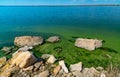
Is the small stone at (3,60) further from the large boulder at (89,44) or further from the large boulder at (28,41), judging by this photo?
the large boulder at (89,44)

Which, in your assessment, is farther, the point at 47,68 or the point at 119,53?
the point at 119,53

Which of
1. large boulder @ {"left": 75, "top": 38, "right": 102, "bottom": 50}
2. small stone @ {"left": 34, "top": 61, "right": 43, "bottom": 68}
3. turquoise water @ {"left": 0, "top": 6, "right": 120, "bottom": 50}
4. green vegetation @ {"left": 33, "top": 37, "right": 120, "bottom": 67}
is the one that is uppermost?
large boulder @ {"left": 75, "top": 38, "right": 102, "bottom": 50}

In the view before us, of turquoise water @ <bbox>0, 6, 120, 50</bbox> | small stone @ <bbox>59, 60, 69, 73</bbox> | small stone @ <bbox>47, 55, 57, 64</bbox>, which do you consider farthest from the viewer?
turquoise water @ <bbox>0, 6, 120, 50</bbox>

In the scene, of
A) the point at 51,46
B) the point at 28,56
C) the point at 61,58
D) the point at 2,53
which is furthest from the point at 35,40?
the point at 28,56

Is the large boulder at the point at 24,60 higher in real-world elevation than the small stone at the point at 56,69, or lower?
higher

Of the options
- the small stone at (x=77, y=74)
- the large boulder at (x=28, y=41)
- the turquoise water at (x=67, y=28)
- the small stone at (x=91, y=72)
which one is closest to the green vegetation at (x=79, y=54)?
the large boulder at (x=28, y=41)

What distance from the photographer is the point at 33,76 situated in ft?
77.6

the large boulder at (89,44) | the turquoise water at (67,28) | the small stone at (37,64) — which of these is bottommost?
the turquoise water at (67,28)

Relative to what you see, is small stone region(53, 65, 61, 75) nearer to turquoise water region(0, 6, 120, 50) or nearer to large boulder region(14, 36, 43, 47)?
large boulder region(14, 36, 43, 47)

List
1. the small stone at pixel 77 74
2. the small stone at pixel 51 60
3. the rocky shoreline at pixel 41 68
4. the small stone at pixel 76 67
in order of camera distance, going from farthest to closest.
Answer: the small stone at pixel 51 60 → the small stone at pixel 76 67 → the rocky shoreline at pixel 41 68 → the small stone at pixel 77 74

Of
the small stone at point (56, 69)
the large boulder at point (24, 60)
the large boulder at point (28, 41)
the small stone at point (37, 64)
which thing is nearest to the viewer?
the small stone at point (56, 69)

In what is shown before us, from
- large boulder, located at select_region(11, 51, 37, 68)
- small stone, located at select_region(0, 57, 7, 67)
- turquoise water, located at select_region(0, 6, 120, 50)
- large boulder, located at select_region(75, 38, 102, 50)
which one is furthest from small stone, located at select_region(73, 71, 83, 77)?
turquoise water, located at select_region(0, 6, 120, 50)

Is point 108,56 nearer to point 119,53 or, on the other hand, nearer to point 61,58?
point 119,53

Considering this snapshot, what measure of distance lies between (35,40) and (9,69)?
11.2m
